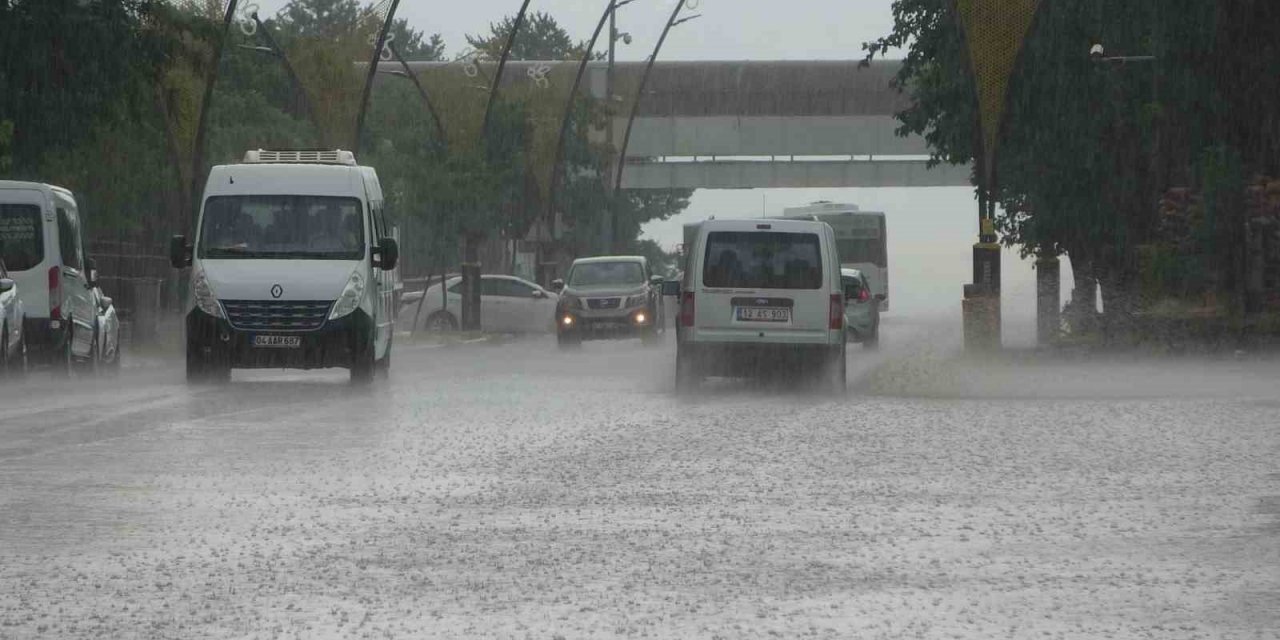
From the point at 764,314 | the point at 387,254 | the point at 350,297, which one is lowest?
the point at 764,314

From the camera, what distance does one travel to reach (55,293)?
28.5 m

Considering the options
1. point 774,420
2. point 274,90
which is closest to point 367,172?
point 774,420

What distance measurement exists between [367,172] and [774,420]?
25.8 ft

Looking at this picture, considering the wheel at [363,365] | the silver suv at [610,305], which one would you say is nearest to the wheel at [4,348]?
the wheel at [363,365]

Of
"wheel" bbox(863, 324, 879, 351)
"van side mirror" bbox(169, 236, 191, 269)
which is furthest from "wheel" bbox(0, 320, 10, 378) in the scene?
"wheel" bbox(863, 324, 879, 351)

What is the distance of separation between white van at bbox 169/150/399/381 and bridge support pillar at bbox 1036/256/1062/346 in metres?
16.6

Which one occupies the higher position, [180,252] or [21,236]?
[21,236]

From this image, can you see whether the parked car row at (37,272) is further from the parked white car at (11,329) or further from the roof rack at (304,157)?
the roof rack at (304,157)

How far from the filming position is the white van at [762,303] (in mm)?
25328

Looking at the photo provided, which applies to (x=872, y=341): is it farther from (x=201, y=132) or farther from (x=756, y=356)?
(x=756, y=356)

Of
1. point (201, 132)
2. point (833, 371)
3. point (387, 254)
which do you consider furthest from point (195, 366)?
point (201, 132)

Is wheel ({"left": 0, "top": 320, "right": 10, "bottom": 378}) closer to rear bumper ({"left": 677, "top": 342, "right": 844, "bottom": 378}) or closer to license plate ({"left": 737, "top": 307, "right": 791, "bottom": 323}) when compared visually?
rear bumper ({"left": 677, "top": 342, "right": 844, "bottom": 378})

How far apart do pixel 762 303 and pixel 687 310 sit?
2.60 feet

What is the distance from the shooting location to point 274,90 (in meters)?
88.8
